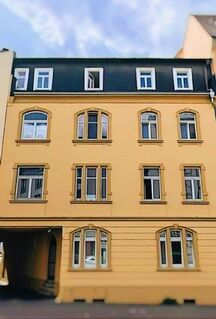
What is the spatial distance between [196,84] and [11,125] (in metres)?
11.9

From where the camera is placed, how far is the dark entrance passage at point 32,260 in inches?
711

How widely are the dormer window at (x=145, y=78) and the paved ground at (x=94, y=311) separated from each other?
12.8 m

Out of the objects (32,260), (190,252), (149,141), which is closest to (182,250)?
(190,252)

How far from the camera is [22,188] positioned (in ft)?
59.3

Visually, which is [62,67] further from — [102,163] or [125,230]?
[125,230]

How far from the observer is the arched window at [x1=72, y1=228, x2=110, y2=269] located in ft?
54.9

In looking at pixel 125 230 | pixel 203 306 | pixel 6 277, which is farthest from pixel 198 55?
pixel 6 277

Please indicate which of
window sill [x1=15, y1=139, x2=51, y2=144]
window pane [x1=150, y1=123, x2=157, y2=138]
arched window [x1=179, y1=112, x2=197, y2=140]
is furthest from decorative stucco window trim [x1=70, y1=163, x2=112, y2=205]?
arched window [x1=179, y1=112, x2=197, y2=140]

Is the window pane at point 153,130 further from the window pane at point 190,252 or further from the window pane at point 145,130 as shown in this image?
the window pane at point 190,252

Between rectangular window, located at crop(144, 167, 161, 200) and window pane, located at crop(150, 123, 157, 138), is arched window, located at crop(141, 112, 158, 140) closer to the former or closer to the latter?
window pane, located at crop(150, 123, 157, 138)

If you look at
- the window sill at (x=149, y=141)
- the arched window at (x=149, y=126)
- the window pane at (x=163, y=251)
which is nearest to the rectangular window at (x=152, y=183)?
the window sill at (x=149, y=141)

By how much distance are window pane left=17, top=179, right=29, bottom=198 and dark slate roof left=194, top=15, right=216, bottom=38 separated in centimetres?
1522

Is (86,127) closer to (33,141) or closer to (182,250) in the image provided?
(33,141)

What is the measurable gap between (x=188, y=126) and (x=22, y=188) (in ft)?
34.8
